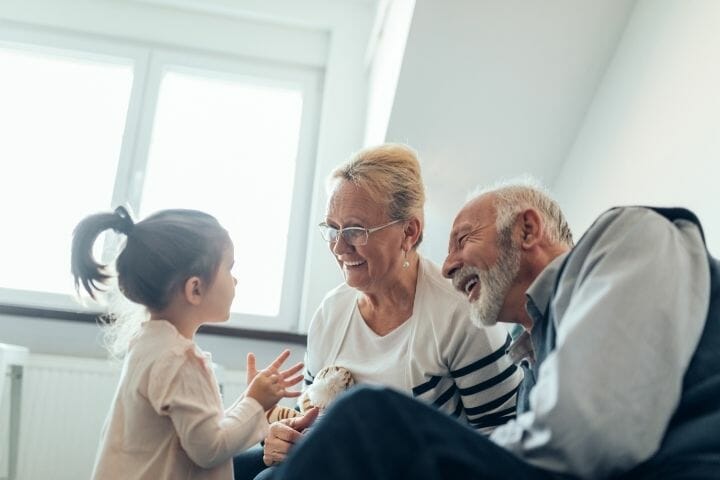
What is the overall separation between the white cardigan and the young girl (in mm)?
301

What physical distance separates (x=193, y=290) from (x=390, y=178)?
1.83ft

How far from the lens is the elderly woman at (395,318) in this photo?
4.80 ft

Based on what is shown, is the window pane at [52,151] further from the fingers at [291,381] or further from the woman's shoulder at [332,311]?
the fingers at [291,381]

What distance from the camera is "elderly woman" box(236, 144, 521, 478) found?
4.80 ft

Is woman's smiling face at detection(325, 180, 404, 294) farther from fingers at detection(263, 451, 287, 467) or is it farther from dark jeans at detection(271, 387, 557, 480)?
dark jeans at detection(271, 387, 557, 480)

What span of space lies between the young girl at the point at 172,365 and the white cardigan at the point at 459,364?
30 centimetres

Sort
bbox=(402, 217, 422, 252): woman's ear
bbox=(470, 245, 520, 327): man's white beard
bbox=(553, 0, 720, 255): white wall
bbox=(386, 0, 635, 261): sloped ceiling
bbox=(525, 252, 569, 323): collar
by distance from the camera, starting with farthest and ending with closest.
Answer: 1. bbox=(386, 0, 635, 261): sloped ceiling
2. bbox=(553, 0, 720, 255): white wall
3. bbox=(402, 217, 422, 252): woman's ear
4. bbox=(470, 245, 520, 327): man's white beard
5. bbox=(525, 252, 569, 323): collar

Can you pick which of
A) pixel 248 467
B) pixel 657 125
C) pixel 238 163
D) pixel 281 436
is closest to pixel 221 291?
pixel 281 436

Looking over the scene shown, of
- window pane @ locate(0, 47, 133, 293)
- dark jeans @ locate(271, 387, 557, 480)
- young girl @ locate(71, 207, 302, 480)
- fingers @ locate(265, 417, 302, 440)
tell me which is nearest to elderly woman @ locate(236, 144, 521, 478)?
fingers @ locate(265, 417, 302, 440)

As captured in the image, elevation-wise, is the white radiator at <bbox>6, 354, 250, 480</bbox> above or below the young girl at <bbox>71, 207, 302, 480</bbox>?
below

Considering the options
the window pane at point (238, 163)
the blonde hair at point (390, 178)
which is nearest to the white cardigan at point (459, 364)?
the blonde hair at point (390, 178)

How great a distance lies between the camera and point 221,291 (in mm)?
1394

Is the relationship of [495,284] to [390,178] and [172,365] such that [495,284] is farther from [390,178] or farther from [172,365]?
[172,365]

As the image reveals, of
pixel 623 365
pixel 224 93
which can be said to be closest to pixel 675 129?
pixel 623 365
